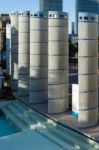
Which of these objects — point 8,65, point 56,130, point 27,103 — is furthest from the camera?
point 8,65

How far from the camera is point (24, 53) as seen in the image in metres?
24.8

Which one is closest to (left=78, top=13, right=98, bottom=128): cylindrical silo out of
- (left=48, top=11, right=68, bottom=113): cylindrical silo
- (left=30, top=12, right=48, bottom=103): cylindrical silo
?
(left=48, top=11, right=68, bottom=113): cylindrical silo

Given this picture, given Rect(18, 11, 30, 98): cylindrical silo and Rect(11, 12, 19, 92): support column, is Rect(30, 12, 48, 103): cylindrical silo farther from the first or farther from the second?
Rect(11, 12, 19, 92): support column

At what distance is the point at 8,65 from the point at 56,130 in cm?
1631

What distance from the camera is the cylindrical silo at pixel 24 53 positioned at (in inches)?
963

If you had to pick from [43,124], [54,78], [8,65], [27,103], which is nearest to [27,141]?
[43,124]

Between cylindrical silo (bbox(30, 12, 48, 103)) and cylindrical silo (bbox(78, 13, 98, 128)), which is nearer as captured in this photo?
cylindrical silo (bbox(78, 13, 98, 128))

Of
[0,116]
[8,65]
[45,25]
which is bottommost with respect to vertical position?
[0,116]

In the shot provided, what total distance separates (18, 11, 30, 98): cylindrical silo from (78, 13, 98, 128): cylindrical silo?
9.17 meters

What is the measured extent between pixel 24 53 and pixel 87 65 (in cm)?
970

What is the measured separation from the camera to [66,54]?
19.2 meters

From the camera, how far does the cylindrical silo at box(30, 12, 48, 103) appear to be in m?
21.4

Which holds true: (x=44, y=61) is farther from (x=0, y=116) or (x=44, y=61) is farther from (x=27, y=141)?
(x=27, y=141)

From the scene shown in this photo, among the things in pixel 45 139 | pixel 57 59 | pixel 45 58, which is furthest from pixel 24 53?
pixel 45 139
